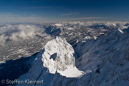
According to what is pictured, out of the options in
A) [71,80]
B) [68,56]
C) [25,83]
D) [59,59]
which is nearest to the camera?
[71,80]

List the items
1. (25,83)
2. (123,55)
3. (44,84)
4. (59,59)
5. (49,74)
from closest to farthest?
(123,55), (44,84), (49,74), (25,83), (59,59)

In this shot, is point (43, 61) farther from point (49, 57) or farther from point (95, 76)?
point (95, 76)

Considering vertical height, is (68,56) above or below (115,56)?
below

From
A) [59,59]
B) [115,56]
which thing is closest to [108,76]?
[115,56]

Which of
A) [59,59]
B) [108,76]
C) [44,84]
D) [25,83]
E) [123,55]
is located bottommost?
[25,83]

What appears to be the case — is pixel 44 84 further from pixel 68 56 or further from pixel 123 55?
pixel 123 55

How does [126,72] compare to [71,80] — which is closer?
[126,72]

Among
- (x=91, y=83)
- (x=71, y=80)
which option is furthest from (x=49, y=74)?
(x=91, y=83)

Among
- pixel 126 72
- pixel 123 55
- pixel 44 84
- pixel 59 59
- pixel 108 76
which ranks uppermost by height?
pixel 123 55

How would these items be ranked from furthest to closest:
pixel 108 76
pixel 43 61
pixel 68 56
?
pixel 68 56 < pixel 43 61 < pixel 108 76
